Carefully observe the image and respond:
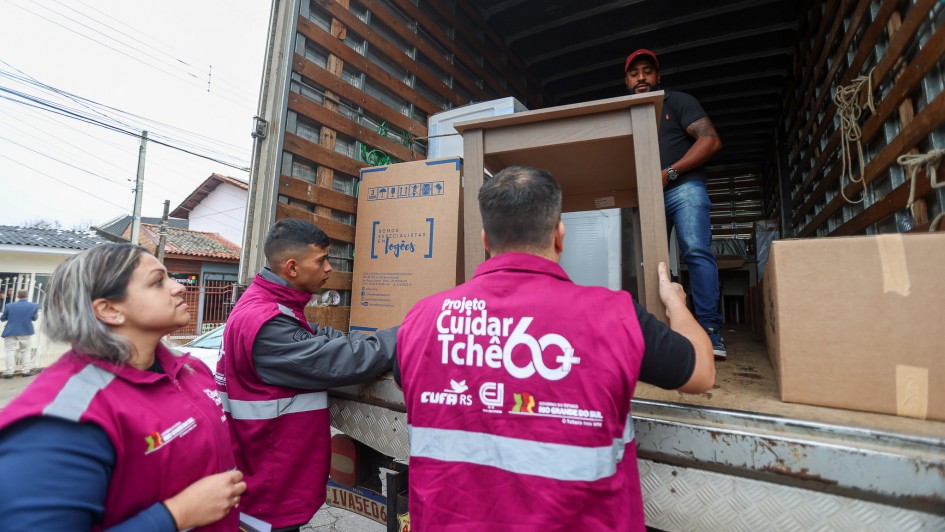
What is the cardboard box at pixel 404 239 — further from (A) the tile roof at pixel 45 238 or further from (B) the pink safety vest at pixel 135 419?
(A) the tile roof at pixel 45 238

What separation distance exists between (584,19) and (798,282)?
3.97m

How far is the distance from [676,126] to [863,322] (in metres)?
1.56

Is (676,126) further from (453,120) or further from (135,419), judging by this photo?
(135,419)

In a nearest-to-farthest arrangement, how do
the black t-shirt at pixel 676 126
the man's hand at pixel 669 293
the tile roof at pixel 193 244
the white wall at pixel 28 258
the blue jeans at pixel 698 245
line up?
the man's hand at pixel 669 293, the blue jeans at pixel 698 245, the black t-shirt at pixel 676 126, the white wall at pixel 28 258, the tile roof at pixel 193 244

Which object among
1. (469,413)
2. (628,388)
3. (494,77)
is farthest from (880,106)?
(494,77)

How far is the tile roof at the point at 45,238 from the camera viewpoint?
1229 centimetres

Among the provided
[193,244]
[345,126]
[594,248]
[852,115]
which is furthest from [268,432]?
[193,244]

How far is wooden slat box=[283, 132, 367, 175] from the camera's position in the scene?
2418 millimetres

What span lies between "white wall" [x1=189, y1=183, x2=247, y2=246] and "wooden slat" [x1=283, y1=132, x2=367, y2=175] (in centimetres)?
2218

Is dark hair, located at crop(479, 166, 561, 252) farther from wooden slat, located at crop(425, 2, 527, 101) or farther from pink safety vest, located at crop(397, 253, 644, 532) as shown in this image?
wooden slat, located at crop(425, 2, 527, 101)

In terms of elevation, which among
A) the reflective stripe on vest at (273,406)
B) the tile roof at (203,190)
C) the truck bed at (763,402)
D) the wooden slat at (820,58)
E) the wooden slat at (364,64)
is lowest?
the reflective stripe on vest at (273,406)

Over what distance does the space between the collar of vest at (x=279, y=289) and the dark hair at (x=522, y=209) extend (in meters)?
1.05

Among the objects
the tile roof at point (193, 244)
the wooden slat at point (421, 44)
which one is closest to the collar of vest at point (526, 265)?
the wooden slat at point (421, 44)

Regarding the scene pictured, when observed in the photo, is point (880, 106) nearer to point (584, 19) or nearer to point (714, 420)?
point (714, 420)
